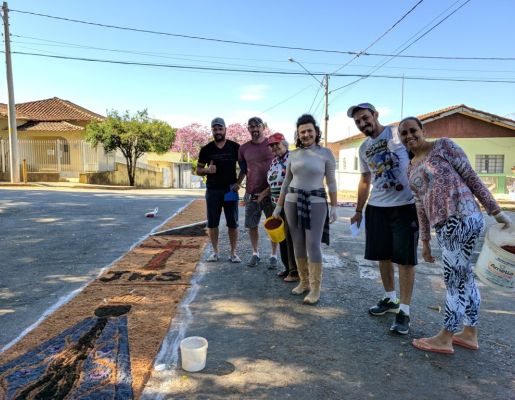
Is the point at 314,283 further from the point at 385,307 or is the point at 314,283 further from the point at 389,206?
the point at 389,206

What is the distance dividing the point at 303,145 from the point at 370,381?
7.43 ft

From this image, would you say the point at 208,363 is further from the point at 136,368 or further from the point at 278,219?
the point at 278,219

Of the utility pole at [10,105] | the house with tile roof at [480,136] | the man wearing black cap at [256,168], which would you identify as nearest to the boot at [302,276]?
the man wearing black cap at [256,168]

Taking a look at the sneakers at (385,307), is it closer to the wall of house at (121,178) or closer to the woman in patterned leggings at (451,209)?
the woman in patterned leggings at (451,209)

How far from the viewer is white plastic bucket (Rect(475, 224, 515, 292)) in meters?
2.92

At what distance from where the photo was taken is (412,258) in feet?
11.4

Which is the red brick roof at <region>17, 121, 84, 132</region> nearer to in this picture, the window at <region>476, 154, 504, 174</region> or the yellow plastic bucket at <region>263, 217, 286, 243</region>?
the window at <region>476, 154, 504, 174</region>

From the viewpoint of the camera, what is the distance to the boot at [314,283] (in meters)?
4.21

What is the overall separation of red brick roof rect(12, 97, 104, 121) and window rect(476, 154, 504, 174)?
2356cm

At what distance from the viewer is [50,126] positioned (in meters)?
27.1

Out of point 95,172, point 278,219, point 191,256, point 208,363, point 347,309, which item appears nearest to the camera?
point 208,363

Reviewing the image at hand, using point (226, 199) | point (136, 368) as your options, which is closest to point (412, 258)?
point (136, 368)

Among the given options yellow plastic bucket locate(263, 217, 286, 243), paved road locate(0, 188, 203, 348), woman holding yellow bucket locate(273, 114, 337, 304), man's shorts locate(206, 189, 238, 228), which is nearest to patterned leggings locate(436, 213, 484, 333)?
woman holding yellow bucket locate(273, 114, 337, 304)

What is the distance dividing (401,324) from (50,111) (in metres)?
31.8
